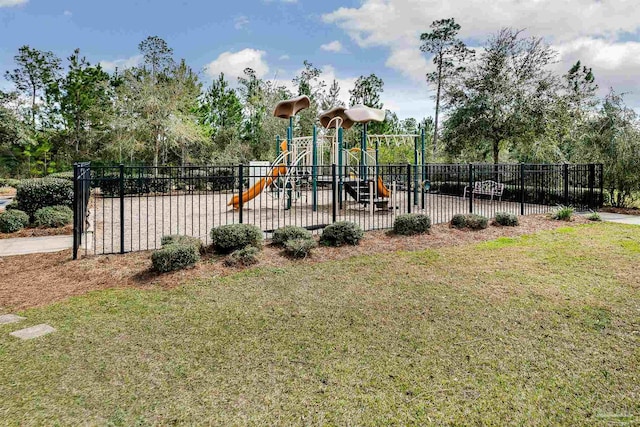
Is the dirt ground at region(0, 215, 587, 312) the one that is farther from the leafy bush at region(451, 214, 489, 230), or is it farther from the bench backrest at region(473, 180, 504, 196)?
the bench backrest at region(473, 180, 504, 196)

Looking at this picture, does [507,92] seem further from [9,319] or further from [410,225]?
[9,319]

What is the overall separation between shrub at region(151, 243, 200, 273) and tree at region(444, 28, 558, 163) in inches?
607

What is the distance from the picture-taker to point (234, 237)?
6.53 m

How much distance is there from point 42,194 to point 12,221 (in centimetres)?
179

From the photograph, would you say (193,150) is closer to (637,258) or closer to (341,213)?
(341,213)

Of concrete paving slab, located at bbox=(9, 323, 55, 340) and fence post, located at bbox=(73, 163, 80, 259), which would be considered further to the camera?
fence post, located at bbox=(73, 163, 80, 259)

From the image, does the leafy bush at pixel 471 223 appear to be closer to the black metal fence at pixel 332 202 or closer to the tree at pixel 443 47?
the black metal fence at pixel 332 202

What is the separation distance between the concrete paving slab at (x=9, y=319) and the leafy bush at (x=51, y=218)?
599 centimetres

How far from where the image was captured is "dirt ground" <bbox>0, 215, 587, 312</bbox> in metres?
5.10

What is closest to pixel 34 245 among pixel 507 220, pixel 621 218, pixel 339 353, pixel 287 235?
pixel 287 235

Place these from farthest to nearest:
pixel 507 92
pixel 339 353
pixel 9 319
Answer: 1. pixel 507 92
2. pixel 9 319
3. pixel 339 353

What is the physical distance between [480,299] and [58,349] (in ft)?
15.0

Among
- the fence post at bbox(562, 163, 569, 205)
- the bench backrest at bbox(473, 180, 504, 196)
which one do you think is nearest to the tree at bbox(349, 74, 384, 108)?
the bench backrest at bbox(473, 180, 504, 196)

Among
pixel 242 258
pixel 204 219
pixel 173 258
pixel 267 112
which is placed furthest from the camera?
pixel 267 112
